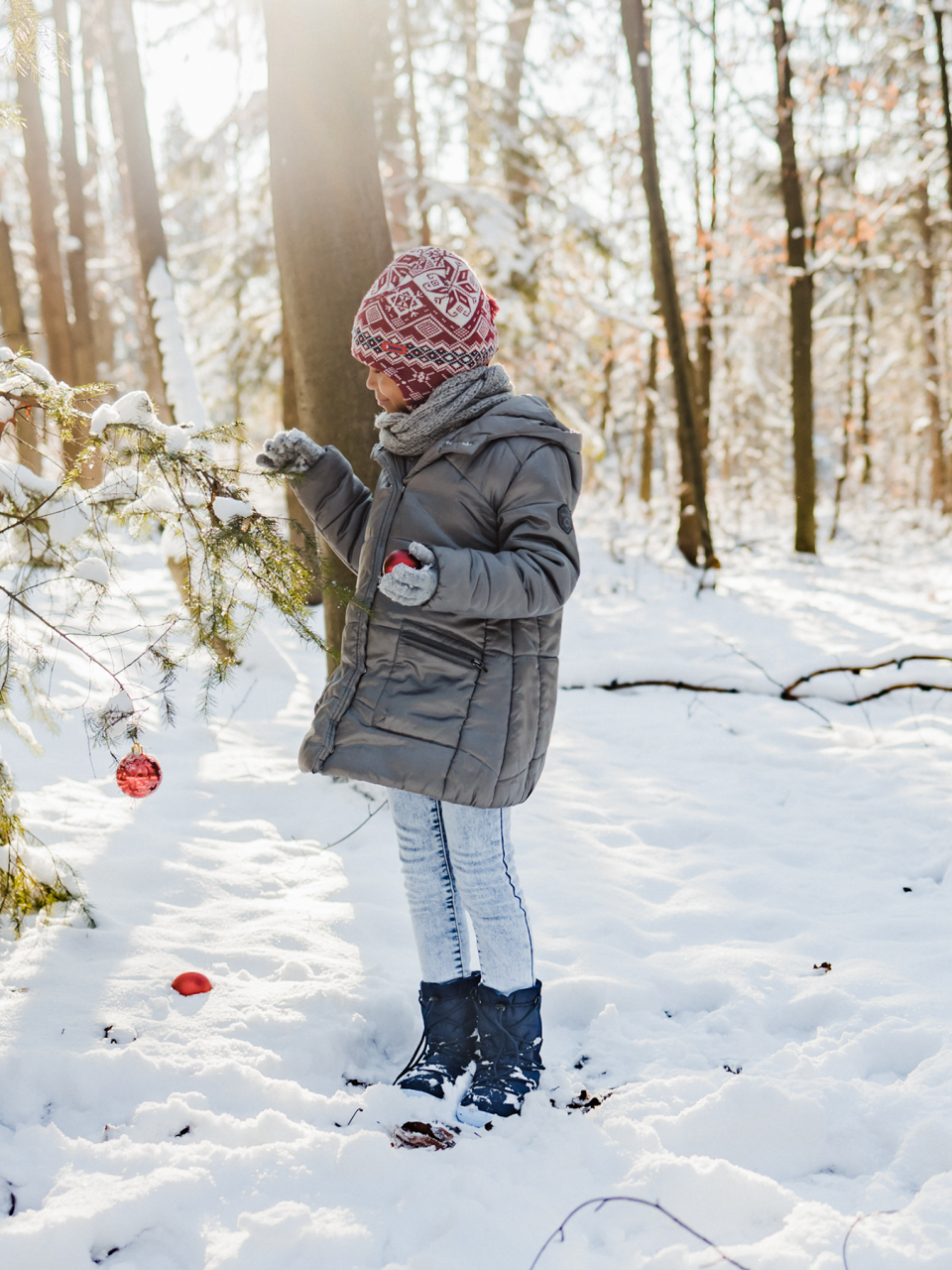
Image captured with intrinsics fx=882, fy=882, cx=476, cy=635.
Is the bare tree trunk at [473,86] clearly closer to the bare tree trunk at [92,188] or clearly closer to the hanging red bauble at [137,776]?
the bare tree trunk at [92,188]

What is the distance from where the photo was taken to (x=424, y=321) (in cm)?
203

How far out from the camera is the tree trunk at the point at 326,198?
3564 millimetres

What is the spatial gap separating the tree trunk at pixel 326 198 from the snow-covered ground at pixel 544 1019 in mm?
1262

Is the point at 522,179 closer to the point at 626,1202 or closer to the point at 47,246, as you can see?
the point at 47,246

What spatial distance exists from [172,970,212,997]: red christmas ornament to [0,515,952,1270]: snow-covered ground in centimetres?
5

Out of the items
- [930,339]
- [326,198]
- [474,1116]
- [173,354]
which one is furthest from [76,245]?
[930,339]

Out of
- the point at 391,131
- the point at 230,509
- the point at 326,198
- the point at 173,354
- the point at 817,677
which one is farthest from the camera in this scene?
the point at 391,131

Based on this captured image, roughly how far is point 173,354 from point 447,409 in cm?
516

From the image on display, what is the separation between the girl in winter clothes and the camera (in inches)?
77.6

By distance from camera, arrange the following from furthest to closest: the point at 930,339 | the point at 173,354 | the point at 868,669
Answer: the point at 930,339 → the point at 173,354 → the point at 868,669

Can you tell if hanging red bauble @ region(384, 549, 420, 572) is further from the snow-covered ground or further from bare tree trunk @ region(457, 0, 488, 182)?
bare tree trunk @ region(457, 0, 488, 182)

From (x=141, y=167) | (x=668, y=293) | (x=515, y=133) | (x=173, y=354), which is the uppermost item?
(x=515, y=133)

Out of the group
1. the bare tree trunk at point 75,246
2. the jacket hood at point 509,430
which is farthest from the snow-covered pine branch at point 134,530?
the bare tree trunk at point 75,246

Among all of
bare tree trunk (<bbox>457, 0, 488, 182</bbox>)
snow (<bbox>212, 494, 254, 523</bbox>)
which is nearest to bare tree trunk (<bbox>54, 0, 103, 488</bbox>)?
bare tree trunk (<bbox>457, 0, 488, 182</bbox>)
